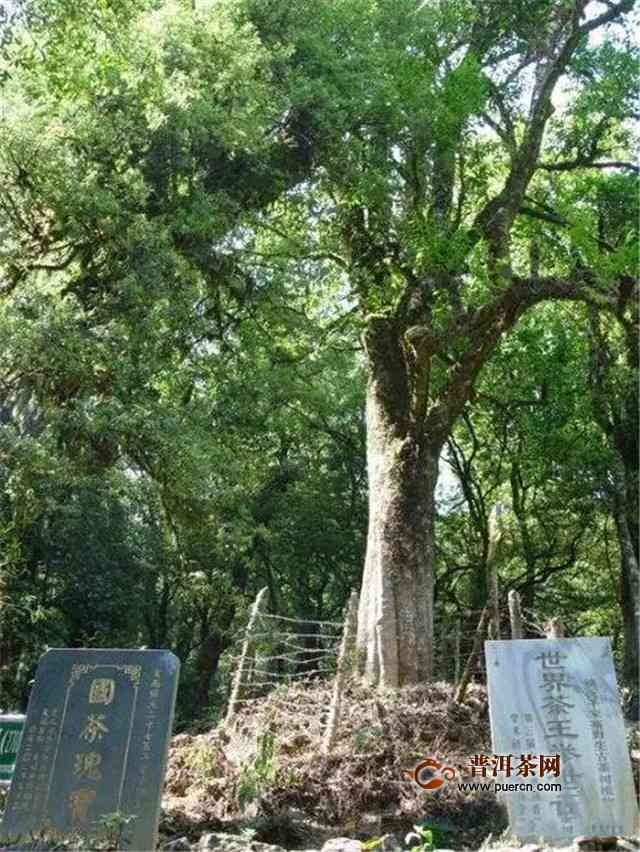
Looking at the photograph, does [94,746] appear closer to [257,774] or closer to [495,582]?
[257,774]

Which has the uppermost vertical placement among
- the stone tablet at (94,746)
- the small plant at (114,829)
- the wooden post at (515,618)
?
the wooden post at (515,618)

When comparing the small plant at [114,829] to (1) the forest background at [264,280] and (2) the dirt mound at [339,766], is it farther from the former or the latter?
→ (1) the forest background at [264,280]

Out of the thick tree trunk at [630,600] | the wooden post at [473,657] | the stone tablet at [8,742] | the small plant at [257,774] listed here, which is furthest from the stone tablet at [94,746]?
the thick tree trunk at [630,600]

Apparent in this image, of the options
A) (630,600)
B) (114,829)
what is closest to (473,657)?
(114,829)

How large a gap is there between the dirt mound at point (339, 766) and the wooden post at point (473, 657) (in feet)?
0.35

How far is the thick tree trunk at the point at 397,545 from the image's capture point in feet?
29.2

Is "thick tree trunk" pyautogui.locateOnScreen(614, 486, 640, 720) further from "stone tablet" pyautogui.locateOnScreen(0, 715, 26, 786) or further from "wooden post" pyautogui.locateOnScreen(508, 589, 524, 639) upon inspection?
"stone tablet" pyautogui.locateOnScreen(0, 715, 26, 786)

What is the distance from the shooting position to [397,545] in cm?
943

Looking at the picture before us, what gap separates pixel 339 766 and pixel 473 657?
147cm

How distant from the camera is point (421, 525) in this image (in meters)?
9.58

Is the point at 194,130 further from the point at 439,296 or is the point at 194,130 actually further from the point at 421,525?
the point at 421,525

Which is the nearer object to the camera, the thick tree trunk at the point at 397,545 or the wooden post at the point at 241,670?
the wooden post at the point at 241,670

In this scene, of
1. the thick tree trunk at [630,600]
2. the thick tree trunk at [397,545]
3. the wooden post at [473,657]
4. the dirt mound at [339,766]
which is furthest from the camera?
the thick tree trunk at [630,600]

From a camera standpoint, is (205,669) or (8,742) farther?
(205,669)
